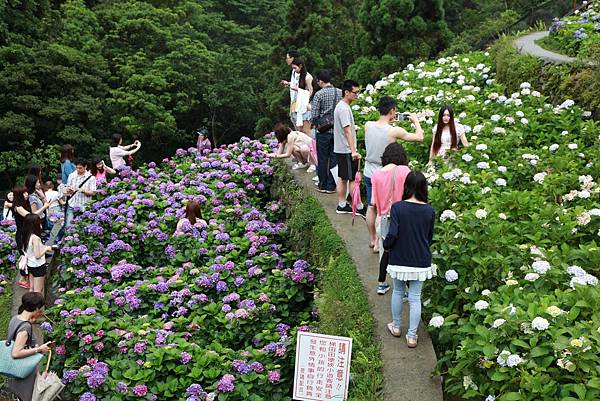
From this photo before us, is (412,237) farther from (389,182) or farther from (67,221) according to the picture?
(67,221)

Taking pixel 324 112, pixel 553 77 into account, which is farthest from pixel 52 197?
pixel 553 77

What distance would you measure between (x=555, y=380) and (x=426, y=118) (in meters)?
5.57

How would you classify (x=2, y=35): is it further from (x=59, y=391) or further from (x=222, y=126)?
(x=59, y=391)

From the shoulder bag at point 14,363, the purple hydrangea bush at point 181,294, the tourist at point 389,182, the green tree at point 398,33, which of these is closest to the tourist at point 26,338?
the shoulder bag at point 14,363

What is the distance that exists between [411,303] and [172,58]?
19875mm

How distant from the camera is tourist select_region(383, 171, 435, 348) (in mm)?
4230

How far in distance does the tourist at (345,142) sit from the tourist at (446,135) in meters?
0.89

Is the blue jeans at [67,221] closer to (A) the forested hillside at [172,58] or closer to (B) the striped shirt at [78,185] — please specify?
(B) the striped shirt at [78,185]

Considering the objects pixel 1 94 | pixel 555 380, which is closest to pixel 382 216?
pixel 555 380

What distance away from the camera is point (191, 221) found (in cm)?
793

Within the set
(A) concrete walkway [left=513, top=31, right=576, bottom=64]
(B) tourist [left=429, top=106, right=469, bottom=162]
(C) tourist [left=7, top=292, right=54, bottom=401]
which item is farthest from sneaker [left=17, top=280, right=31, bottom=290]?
(A) concrete walkway [left=513, top=31, right=576, bottom=64]

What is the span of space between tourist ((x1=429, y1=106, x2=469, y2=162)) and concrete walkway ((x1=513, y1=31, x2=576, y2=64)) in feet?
11.7

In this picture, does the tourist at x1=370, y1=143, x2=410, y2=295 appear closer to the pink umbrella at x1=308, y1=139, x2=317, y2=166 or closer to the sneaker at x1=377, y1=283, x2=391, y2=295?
the sneaker at x1=377, y1=283, x2=391, y2=295

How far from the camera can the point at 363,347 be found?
462 cm
